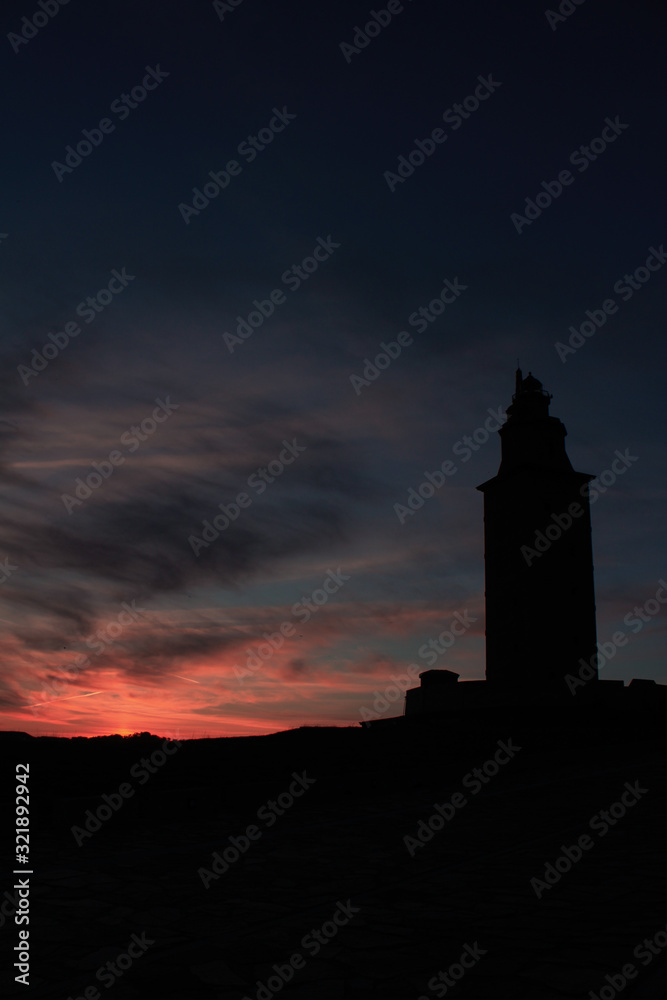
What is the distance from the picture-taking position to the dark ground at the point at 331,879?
17.4ft

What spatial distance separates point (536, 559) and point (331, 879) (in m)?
31.1

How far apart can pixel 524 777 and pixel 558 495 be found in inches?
953

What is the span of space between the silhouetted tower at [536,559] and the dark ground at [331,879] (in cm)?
1957

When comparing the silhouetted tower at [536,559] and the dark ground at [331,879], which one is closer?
the dark ground at [331,879]

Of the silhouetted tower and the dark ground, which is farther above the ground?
the silhouetted tower

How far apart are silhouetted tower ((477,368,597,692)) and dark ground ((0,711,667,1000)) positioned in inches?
771

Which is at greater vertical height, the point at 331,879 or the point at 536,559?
the point at 536,559

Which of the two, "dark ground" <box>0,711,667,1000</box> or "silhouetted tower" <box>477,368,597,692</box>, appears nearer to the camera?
"dark ground" <box>0,711,667,1000</box>

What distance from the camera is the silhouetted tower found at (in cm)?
3684

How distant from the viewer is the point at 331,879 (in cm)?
829

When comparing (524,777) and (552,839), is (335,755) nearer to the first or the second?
(524,777)

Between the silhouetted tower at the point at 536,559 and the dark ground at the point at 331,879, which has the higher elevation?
the silhouetted tower at the point at 536,559

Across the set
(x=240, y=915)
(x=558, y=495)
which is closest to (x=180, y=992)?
(x=240, y=915)

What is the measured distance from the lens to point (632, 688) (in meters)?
32.9
